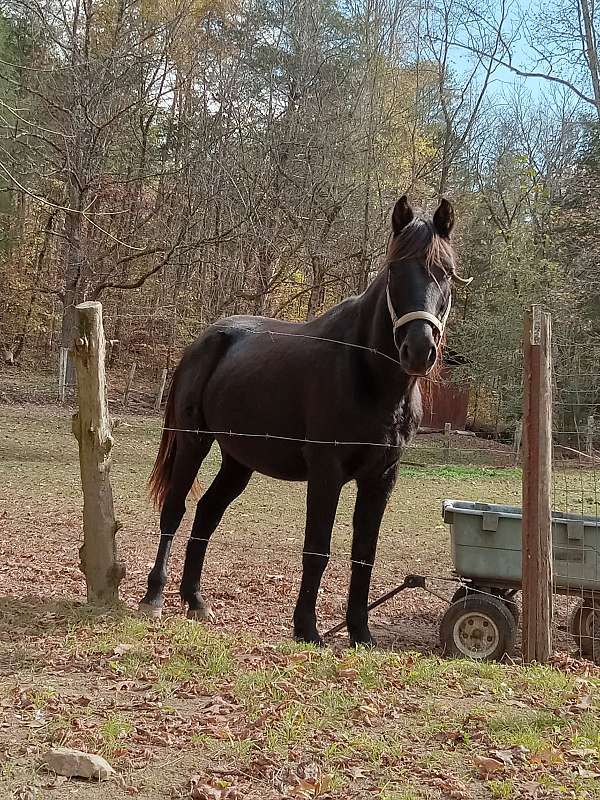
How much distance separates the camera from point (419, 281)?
4566mm

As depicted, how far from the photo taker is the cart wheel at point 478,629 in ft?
18.5

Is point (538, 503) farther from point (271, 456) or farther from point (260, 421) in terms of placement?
point (260, 421)

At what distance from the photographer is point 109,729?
3.35m

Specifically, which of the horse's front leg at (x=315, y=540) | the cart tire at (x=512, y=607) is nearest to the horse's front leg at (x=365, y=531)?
the horse's front leg at (x=315, y=540)

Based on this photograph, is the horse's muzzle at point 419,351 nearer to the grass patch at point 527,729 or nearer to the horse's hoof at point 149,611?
the grass patch at point 527,729

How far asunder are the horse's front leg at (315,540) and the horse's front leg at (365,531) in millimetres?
260

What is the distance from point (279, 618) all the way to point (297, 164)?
16.8 metres

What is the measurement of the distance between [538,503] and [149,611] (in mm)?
2651

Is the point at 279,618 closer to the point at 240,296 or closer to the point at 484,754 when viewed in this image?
the point at 484,754

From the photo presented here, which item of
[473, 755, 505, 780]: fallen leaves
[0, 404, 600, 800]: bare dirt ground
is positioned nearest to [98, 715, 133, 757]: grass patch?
[0, 404, 600, 800]: bare dirt ground

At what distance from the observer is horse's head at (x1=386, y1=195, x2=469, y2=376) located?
4.38 m

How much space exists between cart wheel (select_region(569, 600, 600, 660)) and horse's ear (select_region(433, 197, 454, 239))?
9.29ft

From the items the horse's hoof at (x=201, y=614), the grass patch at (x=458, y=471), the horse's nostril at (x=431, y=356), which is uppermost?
the horse's nostril at (x=431, y=356)

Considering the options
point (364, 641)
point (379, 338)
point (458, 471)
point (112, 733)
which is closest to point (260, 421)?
point (379, 338)
